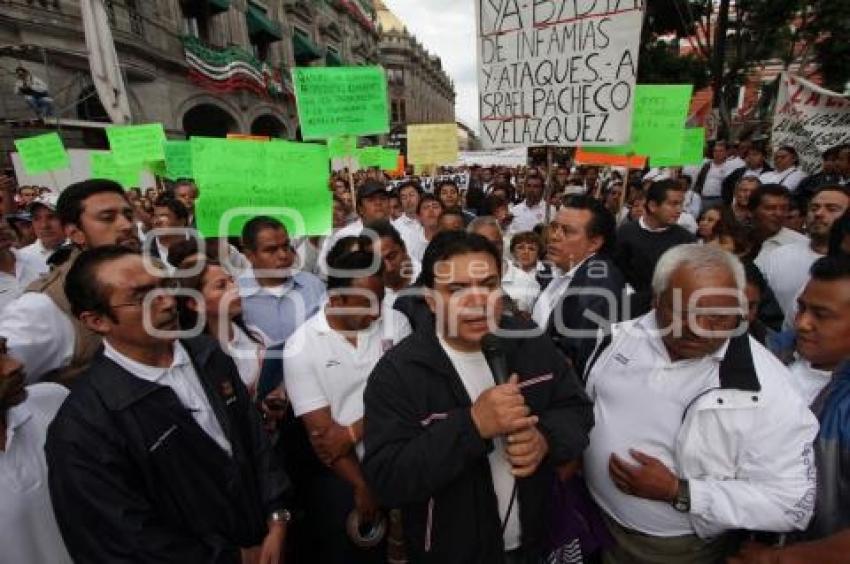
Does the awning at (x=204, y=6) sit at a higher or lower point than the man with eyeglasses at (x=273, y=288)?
higher

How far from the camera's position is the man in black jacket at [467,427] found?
146 cm

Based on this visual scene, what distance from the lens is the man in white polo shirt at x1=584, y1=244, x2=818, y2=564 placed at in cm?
160

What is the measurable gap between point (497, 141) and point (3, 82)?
13596mm

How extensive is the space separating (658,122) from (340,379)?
462 centimetres

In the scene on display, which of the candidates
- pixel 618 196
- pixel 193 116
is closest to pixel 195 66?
pixel 193 116

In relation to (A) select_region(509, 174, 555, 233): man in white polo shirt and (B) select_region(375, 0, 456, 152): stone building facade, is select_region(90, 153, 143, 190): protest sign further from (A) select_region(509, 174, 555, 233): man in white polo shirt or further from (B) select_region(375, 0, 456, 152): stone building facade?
(B) select_region(375, 0, 456, 152): stone building facade

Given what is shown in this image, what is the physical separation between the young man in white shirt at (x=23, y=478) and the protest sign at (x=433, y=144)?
6355 millimetres

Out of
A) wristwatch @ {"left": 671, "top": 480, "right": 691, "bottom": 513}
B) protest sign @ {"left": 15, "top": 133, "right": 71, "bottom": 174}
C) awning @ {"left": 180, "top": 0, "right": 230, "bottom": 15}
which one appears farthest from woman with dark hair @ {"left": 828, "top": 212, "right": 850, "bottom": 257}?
awning @ {"left": 180, "top": 0, "right": 230, "bottom": 15}

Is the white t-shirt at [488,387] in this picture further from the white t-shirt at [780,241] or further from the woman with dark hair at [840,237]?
the white t-shirt at [780,241]

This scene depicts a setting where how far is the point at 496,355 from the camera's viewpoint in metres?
1.58

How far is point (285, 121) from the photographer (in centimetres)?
2644

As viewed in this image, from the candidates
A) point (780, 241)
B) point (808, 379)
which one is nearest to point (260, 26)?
point (780, 241)

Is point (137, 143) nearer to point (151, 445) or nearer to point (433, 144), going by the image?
point (433, 144)

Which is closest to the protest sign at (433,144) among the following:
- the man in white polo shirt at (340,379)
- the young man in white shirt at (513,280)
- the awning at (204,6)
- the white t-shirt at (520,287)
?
the young man in white shirt at (513,280)
